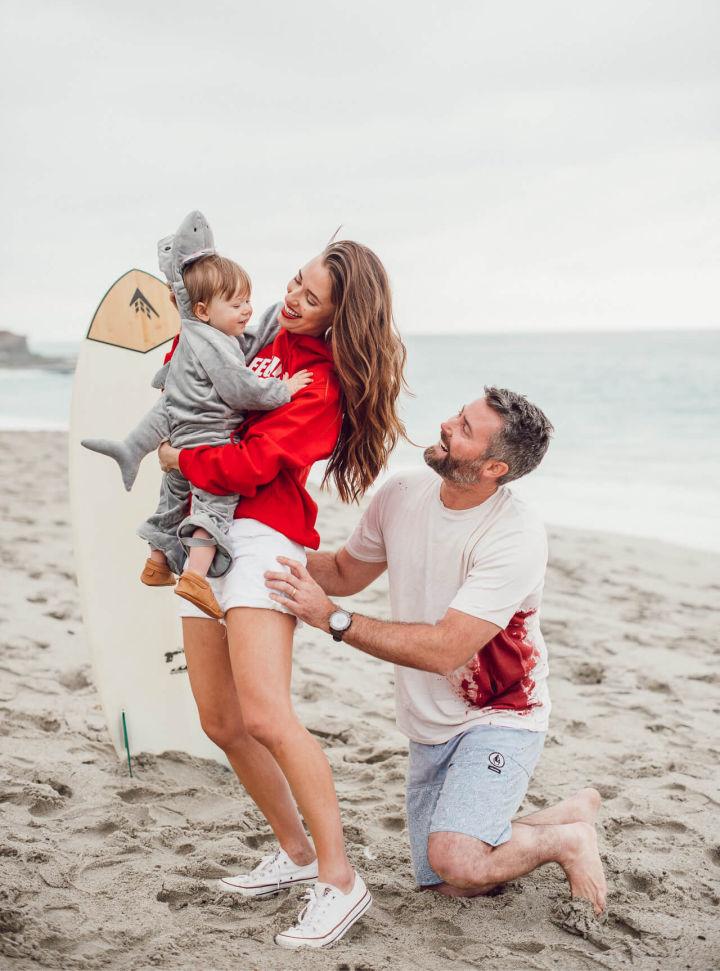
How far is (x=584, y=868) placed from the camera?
86.3 inches

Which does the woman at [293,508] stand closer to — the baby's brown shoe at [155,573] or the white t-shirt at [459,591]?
the baby's brown shoe at [155,573]

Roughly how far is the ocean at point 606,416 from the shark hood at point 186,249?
695 millimetres

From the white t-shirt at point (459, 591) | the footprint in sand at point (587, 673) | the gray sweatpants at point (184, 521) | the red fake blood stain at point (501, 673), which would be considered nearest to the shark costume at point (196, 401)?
the gray sweatpants at point (184, 521)

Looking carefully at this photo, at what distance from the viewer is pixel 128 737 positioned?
3.09m

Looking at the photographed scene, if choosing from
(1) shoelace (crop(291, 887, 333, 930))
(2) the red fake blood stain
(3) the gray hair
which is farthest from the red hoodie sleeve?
(1) shoelace (crop(291, 887, 333, 930))

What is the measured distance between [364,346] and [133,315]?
1.54 m

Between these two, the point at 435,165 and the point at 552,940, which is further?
the point at 435,165

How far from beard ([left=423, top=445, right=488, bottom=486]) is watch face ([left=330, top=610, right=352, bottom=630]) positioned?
422 mm

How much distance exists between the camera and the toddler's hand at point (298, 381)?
6.66ft

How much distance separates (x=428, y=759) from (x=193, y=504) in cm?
95

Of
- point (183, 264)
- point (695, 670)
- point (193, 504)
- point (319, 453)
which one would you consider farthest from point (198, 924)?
point (695, 670)

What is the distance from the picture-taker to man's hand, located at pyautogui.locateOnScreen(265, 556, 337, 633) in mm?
2018

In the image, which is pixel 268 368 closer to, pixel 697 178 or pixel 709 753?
pixel 709 753

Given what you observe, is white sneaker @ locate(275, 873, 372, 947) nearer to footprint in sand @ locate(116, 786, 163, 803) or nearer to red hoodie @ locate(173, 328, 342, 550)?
red hoodie @ locate(173, 328, 342, 550)
